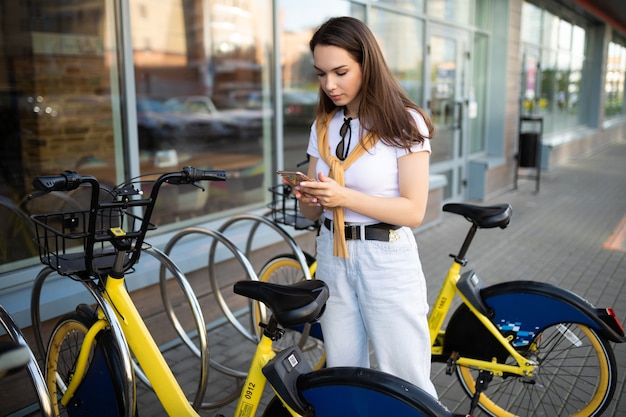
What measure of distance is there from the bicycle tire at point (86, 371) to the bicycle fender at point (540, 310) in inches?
66.7

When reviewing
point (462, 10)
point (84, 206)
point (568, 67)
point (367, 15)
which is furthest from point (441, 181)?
point (568, 67)

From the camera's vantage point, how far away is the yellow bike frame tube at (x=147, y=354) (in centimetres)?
231

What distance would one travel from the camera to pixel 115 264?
2.32 meters

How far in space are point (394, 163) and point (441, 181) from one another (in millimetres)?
5480

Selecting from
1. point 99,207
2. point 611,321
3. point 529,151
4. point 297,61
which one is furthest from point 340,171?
point 529,151

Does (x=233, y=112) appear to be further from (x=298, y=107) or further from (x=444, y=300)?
(x=444, y=300)

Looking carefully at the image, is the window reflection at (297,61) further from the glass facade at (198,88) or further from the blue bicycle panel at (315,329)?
the blue bicycle panel at (315,329)

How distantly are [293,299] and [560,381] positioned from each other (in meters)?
2.23

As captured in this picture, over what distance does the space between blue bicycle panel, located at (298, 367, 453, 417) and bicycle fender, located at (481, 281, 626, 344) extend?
1218 millimetres

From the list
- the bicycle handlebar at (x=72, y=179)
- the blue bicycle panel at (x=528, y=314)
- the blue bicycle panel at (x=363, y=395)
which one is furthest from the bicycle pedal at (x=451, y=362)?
the bicycle handlebar at (x=72, y=179)

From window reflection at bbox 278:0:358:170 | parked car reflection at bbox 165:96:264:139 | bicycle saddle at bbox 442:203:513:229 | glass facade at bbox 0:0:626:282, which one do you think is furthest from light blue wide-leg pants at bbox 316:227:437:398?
parked car reflection at bbox 165:96:264:139

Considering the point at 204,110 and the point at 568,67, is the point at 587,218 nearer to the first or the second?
the point at 204,110

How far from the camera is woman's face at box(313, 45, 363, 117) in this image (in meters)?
2.02

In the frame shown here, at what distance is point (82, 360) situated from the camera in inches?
94.7
